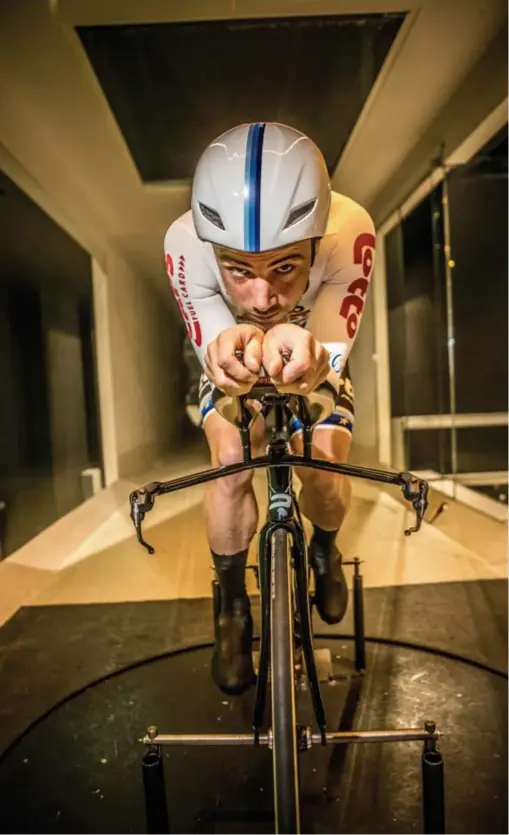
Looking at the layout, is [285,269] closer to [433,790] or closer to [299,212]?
[299,212]

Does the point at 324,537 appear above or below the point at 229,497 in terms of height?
below

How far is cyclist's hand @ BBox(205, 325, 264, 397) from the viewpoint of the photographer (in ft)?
2.68

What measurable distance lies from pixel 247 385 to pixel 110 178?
2.53 ft

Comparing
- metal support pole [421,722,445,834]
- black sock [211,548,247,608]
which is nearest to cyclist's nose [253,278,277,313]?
black sock [211,548,247,608]

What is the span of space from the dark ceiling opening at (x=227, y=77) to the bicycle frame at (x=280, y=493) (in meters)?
0.59

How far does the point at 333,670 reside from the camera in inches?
65.2

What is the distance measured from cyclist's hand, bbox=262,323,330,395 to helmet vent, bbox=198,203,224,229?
254mm

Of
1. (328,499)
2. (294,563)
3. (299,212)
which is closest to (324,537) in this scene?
(328,499)

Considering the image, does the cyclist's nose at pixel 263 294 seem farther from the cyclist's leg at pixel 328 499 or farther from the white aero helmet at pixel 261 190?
the cyclist's leg at pixel 328 499

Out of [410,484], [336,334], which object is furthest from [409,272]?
[410,484]

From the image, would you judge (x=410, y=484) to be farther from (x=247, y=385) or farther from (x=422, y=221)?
(x=422, y=221)

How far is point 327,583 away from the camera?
140 centimetres

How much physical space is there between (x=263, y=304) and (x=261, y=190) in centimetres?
17

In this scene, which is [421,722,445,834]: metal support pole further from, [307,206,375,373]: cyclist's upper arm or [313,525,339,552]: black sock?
[307,206,375,373]: cyclist's upper arm
